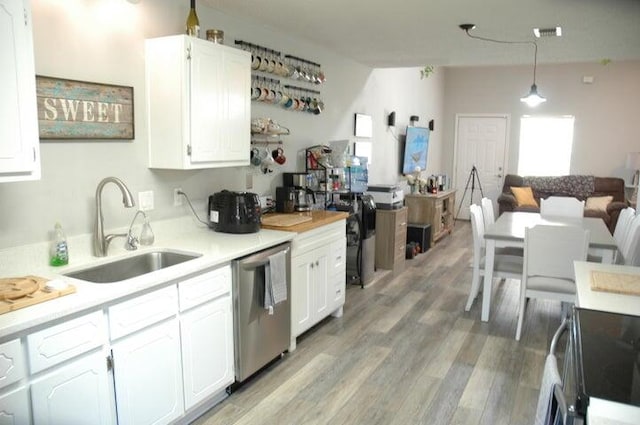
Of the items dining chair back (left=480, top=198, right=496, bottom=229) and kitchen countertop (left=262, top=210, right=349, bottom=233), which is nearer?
kitchen countertop (left=262, top=210, right=349, bottom=233)

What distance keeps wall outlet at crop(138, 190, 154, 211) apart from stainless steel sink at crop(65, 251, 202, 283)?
0.31 metres

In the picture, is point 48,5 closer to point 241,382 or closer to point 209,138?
point 209,138

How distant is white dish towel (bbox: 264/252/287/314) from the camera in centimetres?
287

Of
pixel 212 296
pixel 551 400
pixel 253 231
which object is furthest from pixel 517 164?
pixel 551 400

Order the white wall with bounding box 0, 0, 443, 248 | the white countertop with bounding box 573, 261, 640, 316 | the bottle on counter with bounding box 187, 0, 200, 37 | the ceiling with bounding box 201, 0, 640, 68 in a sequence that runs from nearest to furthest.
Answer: the white countertop with bounding box 573, 261, 640, 316 → the white wall with bounding box 0, 0, 443, 248 → the bottle on counter with bounding box 187, 0, 200, 37 → the ceiling with bounding box 201, 0, 640, 68

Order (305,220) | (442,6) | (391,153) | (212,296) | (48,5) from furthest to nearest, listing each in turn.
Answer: (391,153)
(305,220)
(442,6)
(212,296)
(48,5)

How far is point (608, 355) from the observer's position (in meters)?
1.39

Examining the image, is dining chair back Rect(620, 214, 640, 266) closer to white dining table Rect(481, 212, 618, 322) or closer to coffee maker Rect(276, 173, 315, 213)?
white dining table Rect(481, 212, 618, 322)

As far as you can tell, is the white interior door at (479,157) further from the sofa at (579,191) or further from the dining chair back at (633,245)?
the dining chair back at (633,245)

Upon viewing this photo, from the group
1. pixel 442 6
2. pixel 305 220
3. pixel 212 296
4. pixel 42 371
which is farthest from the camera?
pixel 305 220

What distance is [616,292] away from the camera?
81.0 inches

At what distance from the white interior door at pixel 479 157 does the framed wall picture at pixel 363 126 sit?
12.2 ft

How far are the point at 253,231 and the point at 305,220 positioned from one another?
18.9 inches

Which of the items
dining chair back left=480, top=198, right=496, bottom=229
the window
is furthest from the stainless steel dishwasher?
the window
